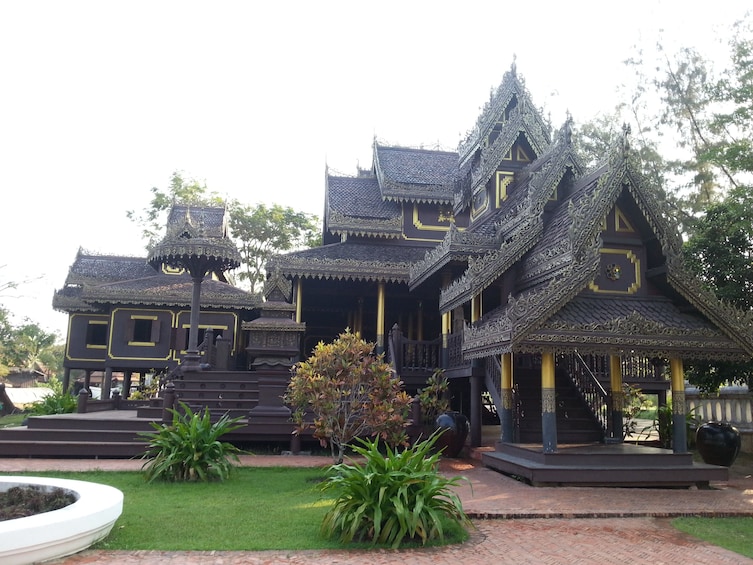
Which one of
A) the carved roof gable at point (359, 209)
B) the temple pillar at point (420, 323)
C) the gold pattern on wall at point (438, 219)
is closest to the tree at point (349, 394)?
the temple pillar at point (420, 323)

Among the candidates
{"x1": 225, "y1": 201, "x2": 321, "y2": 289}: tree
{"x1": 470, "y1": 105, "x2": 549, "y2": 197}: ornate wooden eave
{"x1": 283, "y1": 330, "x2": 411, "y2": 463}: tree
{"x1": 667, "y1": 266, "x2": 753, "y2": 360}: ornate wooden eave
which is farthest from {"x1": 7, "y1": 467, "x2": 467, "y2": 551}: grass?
{"x1": 225, "y1": 201, "x2": 321, "y2": 289}: tree

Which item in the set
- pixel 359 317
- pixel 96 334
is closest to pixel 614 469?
pixel 359 317

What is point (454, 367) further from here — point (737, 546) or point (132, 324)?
point (132, 324)

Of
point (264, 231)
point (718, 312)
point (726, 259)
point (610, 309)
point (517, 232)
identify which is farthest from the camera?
point (264, 231)

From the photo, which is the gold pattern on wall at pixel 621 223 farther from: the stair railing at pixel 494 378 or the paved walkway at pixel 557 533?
the paved walkway at pixel 557 533

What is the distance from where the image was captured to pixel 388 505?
251 inches

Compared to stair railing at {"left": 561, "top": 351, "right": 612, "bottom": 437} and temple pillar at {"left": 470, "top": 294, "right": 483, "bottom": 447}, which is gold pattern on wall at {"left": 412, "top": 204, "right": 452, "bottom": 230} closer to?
temple pillar at {"left": 470, "top": 294, "right": 483, "bottom": 447}

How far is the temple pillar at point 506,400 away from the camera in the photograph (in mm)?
11594

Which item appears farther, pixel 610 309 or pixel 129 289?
pixel 129 289

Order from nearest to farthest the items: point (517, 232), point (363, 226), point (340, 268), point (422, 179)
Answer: point (517, 232) < point (340, 268) < point (363, 226) < point (422, 179)

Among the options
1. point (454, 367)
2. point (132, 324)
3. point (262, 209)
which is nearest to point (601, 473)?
point (454, 367)

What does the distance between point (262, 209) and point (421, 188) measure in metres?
17.4

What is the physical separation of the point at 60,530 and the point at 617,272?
9413mm

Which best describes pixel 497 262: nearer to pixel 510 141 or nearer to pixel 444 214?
pixel 510 141
